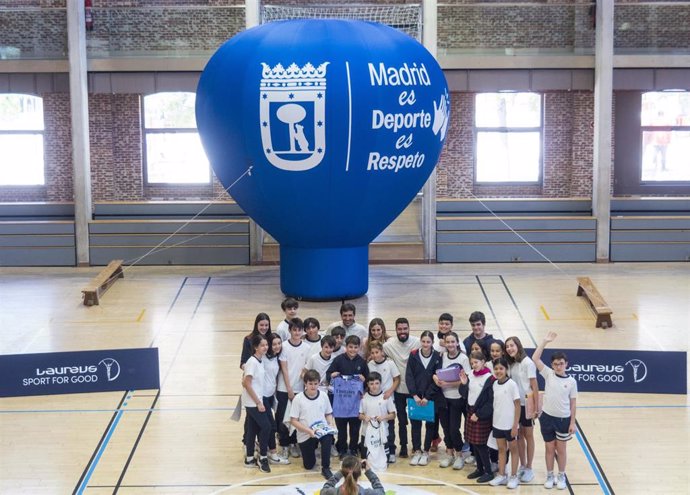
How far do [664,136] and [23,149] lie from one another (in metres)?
13.7

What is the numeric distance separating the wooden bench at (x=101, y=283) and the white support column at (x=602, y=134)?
879 centimetres

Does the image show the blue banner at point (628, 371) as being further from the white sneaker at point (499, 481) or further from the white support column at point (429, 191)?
the white support column at point (429, 191)

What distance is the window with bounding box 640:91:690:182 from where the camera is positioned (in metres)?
23.9

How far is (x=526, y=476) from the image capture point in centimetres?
980

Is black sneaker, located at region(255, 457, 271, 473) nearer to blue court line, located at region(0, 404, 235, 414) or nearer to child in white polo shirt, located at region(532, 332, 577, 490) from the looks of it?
blue court line, located at region(0, 404, 235, 414)

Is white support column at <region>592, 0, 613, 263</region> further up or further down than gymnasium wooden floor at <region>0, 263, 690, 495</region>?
further up

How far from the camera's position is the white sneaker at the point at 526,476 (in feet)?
32.2

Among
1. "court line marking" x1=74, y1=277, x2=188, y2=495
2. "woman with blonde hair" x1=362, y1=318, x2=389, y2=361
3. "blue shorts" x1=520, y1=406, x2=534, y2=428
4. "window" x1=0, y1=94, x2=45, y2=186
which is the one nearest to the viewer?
"blue shorts" x1=520, y1=406, x2=534, y2=428

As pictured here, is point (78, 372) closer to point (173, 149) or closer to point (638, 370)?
point (638, 370)

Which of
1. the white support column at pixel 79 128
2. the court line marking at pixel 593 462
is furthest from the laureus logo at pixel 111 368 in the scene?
the white support column at pixel 79 128

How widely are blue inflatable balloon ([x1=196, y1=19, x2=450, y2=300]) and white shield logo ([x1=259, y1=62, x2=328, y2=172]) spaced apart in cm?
1

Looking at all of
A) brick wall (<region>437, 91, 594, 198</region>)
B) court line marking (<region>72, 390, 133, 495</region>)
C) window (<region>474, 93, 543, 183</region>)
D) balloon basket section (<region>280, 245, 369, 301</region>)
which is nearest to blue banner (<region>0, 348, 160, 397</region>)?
court line marking (<region>72, 390, 133, 495</region>)

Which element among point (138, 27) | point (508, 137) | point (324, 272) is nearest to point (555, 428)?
point (324, 272)

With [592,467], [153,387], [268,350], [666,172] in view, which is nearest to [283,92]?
[153,387]
